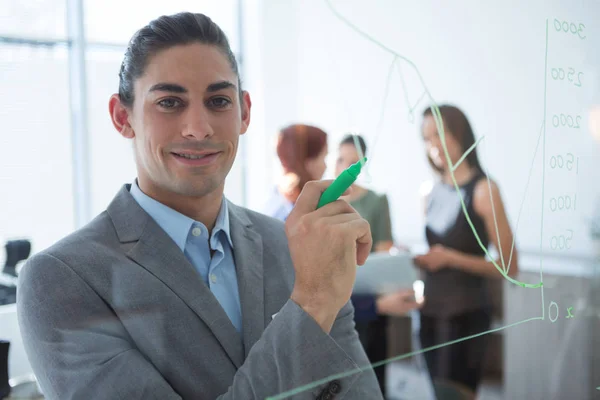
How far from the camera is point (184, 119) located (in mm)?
613

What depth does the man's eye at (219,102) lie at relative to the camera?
624 millimetres

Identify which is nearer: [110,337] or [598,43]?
[110,337]

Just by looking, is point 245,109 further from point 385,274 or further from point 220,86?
point 385,274

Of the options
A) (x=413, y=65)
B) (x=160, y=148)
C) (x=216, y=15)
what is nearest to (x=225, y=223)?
(x=160, y=148)

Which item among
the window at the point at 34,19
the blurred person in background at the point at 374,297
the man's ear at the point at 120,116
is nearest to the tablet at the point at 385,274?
the blurred person in background at the point at 374,297

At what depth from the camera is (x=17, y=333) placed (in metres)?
0.58

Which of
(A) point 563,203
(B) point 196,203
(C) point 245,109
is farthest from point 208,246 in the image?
(A) point 563,203

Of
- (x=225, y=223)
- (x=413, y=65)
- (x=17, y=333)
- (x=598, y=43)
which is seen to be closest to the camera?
(x=17, y=333)

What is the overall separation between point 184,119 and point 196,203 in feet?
0.33

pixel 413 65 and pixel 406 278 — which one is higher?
pixel 413 65

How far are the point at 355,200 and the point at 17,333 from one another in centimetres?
40

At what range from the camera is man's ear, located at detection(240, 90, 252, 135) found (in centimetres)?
66

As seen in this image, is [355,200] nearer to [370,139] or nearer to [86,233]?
[370,139]

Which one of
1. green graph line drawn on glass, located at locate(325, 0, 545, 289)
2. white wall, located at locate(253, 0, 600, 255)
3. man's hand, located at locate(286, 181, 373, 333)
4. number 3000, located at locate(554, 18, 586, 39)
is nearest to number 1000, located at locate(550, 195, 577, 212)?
white wall, located at locate(253, 0, 600, 255)
